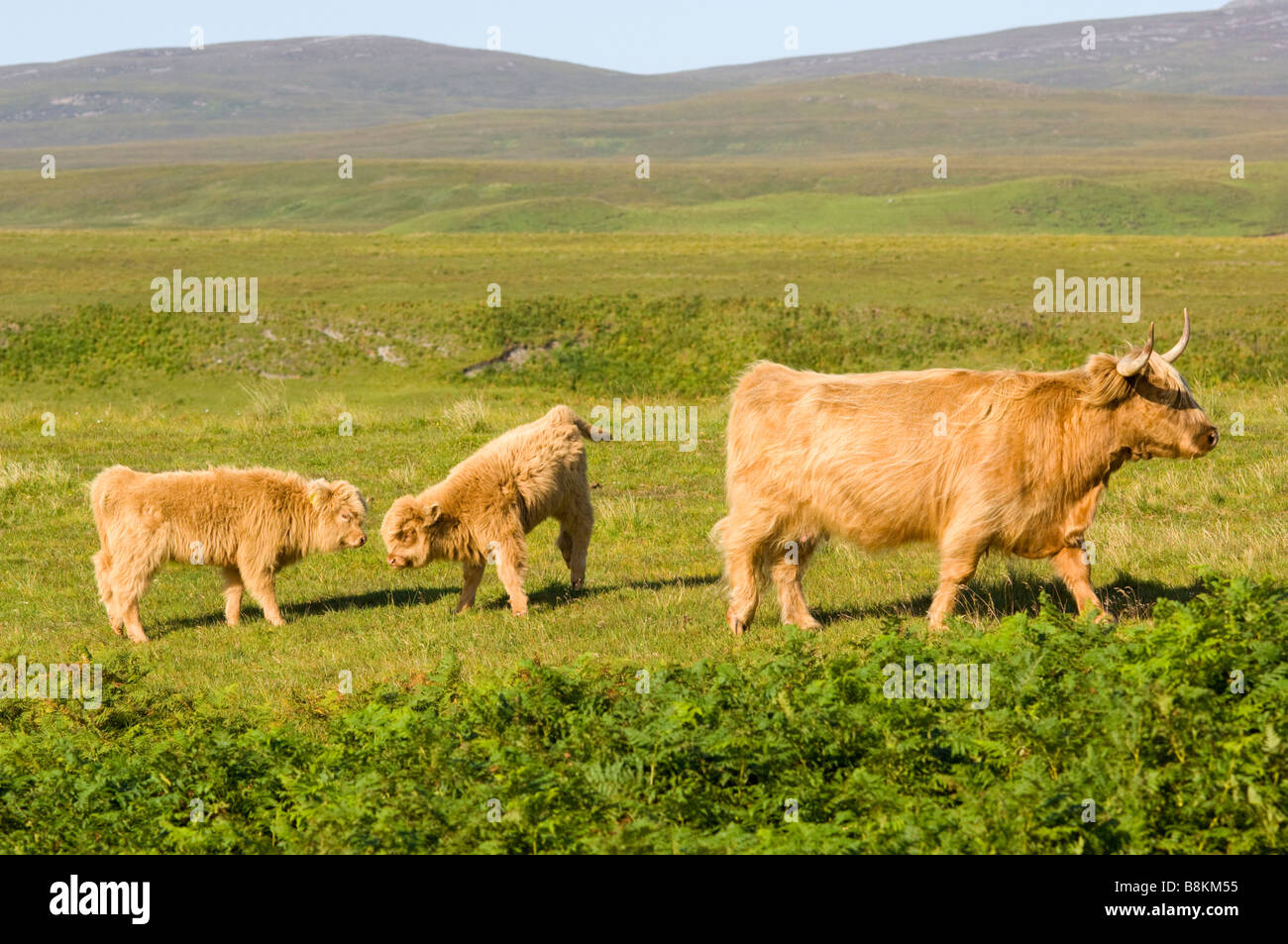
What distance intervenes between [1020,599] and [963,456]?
188cm

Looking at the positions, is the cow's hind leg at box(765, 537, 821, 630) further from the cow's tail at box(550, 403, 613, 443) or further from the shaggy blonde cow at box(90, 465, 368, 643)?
the shaggy blonde cow at box(90, 465, 368, 643)

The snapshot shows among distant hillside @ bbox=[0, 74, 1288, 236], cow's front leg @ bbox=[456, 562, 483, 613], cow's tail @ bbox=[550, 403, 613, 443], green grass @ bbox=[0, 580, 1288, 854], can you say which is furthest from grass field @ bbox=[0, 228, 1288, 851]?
distant hillside @ bbox=[0, 74, 1288, 236]

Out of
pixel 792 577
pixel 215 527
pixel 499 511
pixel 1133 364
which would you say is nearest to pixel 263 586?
pixel 215 527

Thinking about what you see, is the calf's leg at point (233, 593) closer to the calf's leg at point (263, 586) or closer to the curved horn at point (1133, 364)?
the calf's leg at point (263, 586)

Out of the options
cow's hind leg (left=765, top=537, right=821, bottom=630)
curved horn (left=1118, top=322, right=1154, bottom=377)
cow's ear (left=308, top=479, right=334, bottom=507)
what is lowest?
cow's hind leg (left=765, top=537, right=821, bottom=630)

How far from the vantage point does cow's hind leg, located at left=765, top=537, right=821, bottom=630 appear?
10.5 m

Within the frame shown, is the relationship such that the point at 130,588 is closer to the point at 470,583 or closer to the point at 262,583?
the point at 262,583

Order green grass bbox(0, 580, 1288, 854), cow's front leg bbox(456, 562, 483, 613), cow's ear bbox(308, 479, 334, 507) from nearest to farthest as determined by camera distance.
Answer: green grass bbox(0, 580, 1288, 854) < cow's front leg bbox(456, 562, 483, 613) < cow's ear bbox(308, 479, 334, 507)

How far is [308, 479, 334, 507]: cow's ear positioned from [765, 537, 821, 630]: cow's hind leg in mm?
4625

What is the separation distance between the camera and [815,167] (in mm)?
137750

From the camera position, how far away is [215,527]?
12.4m
